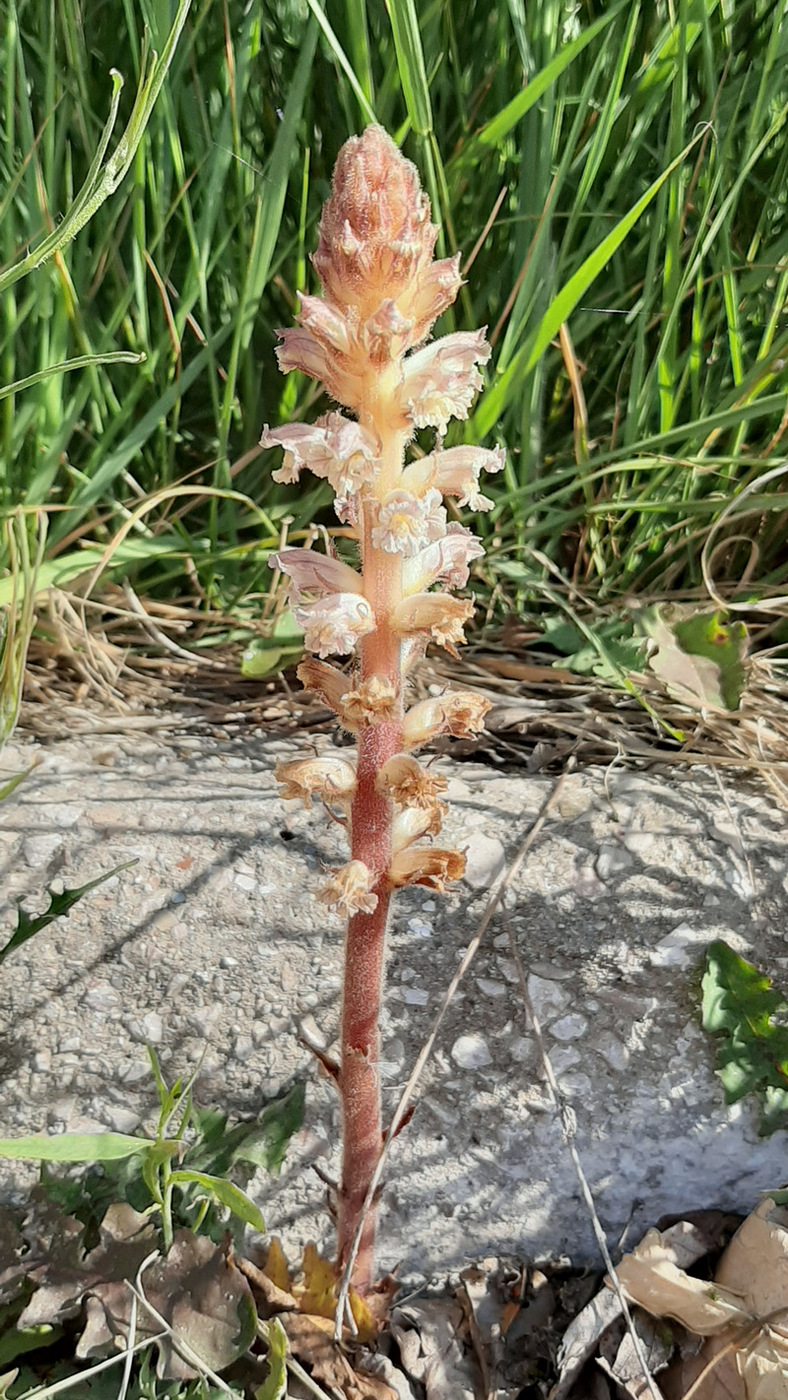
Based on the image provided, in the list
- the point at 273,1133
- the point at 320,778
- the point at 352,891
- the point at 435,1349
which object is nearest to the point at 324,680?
the point at 320,778

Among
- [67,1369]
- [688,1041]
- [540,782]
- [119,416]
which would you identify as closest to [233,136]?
[119,416]

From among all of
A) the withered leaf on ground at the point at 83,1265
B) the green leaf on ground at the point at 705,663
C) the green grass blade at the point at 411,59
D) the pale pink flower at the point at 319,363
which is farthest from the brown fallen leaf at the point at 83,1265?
the green grass blade at the point at 411,59

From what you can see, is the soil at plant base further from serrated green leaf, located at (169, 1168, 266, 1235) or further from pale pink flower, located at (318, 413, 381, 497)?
pale pink flower, located at (318, 413, 381, 497)

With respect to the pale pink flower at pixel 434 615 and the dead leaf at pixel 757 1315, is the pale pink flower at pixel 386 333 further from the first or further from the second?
the dead leaf at pixel 757 1315

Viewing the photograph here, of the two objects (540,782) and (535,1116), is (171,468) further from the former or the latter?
(535,1116)

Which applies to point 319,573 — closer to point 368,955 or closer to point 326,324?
point 326,324
